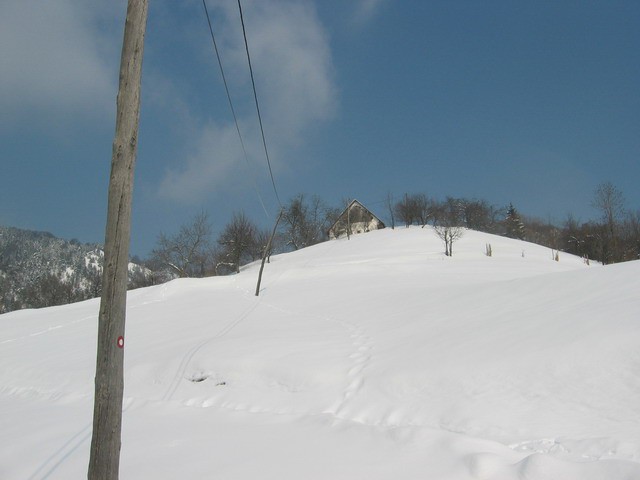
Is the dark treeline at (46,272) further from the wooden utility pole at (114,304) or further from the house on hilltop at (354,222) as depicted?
the house on hilltop at (354,222)

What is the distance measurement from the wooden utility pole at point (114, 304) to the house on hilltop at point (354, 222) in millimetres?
69907

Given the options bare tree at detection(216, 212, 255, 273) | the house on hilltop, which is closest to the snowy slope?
bare tree at detection(216, 212, 255, 273)

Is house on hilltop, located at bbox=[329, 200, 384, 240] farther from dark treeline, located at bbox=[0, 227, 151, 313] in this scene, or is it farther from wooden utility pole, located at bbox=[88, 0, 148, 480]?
wooden utility pole, located at bbox=[88, 0, 148, 480]

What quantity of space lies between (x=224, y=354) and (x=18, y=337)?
12622 millimetres

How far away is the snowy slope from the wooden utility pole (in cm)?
128

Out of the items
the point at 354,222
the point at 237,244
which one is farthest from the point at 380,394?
the point at 354,222

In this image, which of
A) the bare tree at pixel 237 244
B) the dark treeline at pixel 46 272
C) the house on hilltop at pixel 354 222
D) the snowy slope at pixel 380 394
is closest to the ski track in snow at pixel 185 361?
the snowy slope at pixel 380 394

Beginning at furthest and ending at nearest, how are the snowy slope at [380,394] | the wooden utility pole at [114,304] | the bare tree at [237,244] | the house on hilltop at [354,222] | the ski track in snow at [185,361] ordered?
the house on hilltop at [354,222] < the bare tree at [237,244] < the ski track in snow at [185,361] < the snowy slope at [380,394] < the wooden utility pole at [114,304]

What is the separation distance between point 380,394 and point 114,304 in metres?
4.43

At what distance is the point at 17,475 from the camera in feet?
17.3

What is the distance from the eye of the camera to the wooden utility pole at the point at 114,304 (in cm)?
370

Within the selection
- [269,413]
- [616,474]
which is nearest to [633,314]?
[616,474]

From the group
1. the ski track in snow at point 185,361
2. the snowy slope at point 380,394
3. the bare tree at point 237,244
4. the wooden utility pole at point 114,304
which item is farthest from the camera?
the bare tree at point 237,244

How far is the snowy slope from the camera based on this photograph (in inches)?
178
